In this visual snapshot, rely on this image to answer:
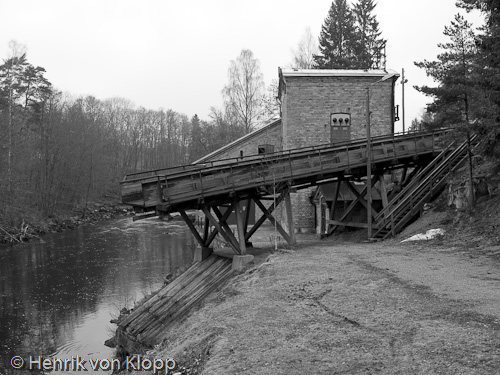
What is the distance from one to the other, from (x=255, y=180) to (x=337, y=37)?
36937 mm

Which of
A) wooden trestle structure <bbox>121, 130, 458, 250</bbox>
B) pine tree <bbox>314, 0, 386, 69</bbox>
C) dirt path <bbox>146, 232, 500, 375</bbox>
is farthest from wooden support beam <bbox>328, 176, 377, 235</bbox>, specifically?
pine tree <bbox>314, 0, 386, 69</bbox>

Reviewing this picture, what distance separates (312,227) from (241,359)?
2204 centimetres

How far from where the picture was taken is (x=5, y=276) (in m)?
21.4

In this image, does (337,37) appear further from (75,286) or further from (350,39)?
(75,286)

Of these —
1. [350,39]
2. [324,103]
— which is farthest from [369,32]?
[324,103]

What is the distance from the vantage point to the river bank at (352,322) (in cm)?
597

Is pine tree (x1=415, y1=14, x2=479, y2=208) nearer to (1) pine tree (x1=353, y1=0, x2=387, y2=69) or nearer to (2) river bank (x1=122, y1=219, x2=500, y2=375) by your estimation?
(2) river bank (x1=122, y1=219, x2=500, y2=375)

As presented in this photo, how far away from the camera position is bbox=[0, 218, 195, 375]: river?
544 inches

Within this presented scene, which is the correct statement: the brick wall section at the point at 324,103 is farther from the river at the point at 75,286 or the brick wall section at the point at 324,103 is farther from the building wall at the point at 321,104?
the river at the point at 75,286

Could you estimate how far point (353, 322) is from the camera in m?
7.52

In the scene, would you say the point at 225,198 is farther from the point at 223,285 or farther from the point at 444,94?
the point at 444,94

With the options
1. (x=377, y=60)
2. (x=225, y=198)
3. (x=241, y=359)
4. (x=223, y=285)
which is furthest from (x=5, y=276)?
(x=377, y=60)

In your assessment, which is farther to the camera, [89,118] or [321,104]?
[89,118]

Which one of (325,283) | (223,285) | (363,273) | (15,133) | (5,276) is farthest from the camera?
(15,133)
